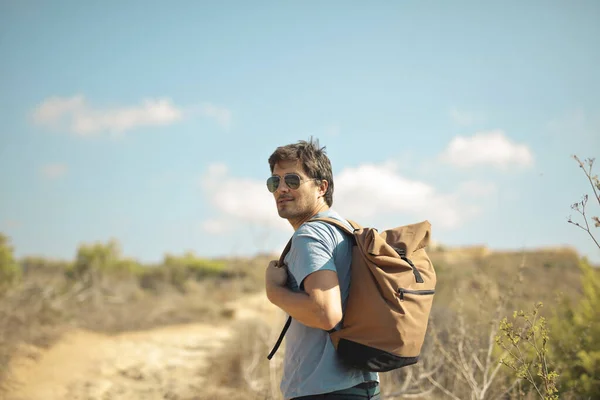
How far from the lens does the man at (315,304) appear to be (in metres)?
2.12

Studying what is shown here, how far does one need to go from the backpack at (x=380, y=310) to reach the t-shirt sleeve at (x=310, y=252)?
0.12 meters

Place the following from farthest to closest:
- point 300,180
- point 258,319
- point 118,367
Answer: point 258,319 < point 118,367 < point 300,180

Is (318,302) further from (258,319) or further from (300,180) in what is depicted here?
(258,319)

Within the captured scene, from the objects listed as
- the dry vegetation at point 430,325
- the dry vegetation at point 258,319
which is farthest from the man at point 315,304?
the dry vegetation at point 258,319

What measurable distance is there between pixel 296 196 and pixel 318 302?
1.99ft

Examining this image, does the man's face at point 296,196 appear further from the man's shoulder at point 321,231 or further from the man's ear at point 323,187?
the man's shoulder at point 321,231

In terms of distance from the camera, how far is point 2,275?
13.1 meters

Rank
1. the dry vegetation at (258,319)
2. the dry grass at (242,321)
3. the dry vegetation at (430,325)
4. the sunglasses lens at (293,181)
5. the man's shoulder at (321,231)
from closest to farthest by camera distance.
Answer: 1. the man's shoulder at (321,231)
2. the sunglasses lens at (293,181)
3. the dry vegetation at (430,325)
4. the dry vegetation at (258,319)
5. the dry grass at (242,321)

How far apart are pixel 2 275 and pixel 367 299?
522 inches

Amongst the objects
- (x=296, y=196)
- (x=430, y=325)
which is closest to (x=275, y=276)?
(x=296, y=196)

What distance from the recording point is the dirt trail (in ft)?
27.3

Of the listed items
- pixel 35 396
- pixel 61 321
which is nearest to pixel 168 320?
pixel 61 321

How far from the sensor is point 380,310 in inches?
83.3

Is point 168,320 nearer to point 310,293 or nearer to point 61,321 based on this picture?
point 61,321
